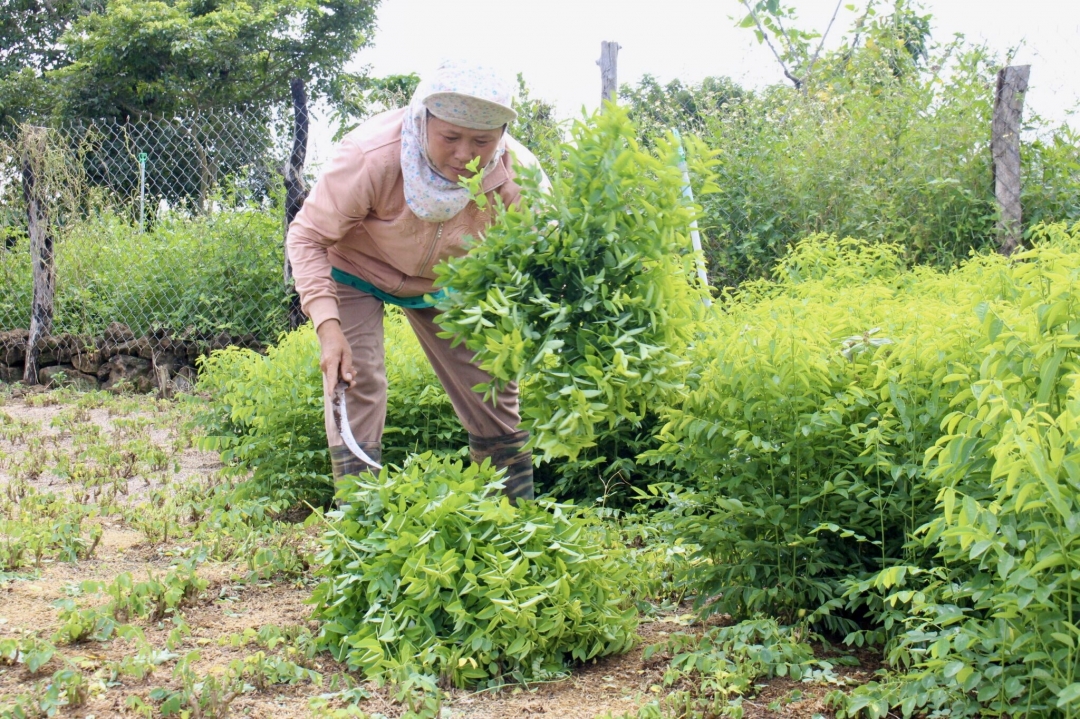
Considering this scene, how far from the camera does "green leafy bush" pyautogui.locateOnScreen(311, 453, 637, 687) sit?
8.38 ft

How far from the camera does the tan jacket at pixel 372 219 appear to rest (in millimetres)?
3166

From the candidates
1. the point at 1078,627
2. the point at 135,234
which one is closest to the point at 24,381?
the point at 135,234

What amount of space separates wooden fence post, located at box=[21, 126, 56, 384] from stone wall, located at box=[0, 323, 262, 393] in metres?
0.11

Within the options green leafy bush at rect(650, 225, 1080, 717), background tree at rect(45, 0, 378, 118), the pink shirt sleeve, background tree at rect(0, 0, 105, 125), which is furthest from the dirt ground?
background tree at rect(0, 0, 105, 125)

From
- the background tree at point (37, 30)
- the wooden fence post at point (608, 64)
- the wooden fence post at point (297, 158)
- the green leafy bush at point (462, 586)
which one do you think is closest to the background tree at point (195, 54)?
the background tree at point (37, 30)

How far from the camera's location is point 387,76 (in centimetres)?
2270

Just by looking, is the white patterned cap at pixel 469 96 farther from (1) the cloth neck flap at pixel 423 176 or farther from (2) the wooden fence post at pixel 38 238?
(2) the wooden fence post at pixel 38 238

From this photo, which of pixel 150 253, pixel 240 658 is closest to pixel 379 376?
pixel 240 658

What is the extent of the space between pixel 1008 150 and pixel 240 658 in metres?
4.97

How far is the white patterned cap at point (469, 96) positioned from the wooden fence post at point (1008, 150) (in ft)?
12.4

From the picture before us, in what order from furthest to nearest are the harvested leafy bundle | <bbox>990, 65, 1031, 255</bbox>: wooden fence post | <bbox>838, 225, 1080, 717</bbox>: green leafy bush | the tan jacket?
<bbox>990, 65, 1031, 255</bbox>: wooden fence post
the tan jacket
the harvested leafy bundle
<bbox>838, 225, 1080, 717</bbox>: green leafy bush

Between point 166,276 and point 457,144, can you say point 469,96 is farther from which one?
point 166,276

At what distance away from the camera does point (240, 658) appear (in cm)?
286

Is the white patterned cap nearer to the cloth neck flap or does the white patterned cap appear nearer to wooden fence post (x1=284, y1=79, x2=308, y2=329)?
the cloth neck flap
